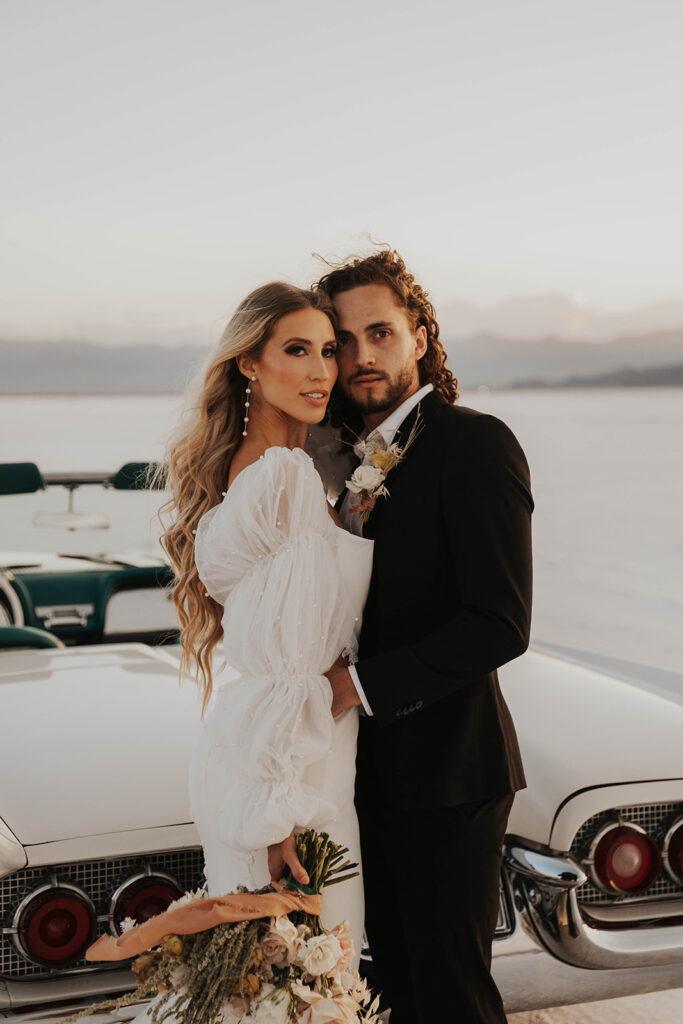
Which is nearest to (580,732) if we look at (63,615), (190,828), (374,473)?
(374,473)

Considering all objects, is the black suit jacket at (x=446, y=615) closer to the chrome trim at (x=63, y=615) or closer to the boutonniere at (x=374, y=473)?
the boutonniere at (x=374, y=473)

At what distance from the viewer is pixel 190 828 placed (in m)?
2.23

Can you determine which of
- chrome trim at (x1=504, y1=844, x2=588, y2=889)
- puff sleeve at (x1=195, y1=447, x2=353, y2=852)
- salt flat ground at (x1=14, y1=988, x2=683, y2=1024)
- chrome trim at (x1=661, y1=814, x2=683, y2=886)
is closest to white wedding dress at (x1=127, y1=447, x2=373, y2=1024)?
puff sleeve at (x1=195, y1=447, x2=353, y2=852)

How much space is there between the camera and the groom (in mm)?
2131

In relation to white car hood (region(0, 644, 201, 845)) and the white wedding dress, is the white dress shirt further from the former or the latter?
white car hood (region(0, 644, 201, 845))

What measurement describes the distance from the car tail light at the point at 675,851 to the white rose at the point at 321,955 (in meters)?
0.97

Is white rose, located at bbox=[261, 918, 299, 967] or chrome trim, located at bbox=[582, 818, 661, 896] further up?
white rose, located at bbox=[261, 918, 299, 967]

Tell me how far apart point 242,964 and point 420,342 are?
145 cm

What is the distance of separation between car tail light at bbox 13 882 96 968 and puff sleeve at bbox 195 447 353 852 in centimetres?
36

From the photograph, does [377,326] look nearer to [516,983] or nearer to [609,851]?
[609,851]

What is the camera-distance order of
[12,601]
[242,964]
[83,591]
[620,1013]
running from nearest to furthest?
1. [242,964]
2. [620,1013]
3. [12,601]
4. [83,591]

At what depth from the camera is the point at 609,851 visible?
2502 millimetres

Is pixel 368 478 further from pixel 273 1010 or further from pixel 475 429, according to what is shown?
pixel 273 1010

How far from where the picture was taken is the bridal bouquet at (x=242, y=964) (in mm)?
1924
